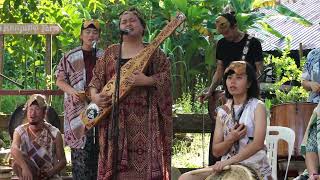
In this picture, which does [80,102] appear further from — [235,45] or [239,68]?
[239,68]

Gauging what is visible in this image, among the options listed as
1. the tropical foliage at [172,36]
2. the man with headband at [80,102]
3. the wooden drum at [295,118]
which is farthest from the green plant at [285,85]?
the man with headband at [80,102]

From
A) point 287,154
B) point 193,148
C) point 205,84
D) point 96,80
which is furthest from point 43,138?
point 205,84

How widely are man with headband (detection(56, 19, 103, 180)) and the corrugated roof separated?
8.28 m

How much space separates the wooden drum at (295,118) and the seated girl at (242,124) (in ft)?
4.95

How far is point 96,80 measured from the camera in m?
5.54

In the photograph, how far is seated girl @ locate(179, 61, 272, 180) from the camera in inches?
195

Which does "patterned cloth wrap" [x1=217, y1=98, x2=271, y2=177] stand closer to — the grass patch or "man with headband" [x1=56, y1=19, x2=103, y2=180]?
"man with headband" [x1=56, y1=19, x2=103, y2=180]

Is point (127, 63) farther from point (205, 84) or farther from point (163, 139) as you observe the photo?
point (205, 84)

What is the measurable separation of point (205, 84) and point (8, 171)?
477cm

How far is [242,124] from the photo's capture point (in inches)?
198

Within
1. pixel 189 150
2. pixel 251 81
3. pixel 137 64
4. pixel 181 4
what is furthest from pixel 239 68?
pixel 181 4

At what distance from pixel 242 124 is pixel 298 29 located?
41.0 feet

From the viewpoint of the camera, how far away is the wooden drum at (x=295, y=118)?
6566mm

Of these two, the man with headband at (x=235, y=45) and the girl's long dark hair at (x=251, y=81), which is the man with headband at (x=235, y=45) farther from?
the girl's long dark hair at (x=251, y=81)
